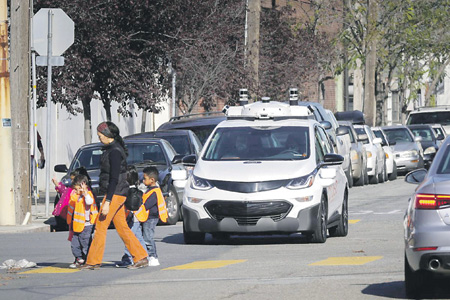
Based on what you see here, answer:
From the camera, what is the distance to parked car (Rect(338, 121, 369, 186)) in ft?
105

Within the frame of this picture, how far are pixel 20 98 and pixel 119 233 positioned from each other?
7.72m

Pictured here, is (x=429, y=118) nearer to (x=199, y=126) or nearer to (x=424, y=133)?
(x=424, y=133)

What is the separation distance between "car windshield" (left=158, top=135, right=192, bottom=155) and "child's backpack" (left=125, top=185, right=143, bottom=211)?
10.1 m

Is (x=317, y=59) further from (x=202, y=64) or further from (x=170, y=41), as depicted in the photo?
(x=170, y=41)

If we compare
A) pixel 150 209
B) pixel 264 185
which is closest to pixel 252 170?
pixel 264 185

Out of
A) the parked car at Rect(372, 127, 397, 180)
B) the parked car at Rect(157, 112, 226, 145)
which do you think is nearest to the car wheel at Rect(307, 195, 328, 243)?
the parked car at Rect(157, 112, 226, 145)

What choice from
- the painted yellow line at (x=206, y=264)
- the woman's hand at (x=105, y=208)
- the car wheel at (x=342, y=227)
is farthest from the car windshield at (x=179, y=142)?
the woman's hand at (x=105, y=208)

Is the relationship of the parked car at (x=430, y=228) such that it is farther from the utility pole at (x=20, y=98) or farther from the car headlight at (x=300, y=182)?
the utility pole at (x=20, y=98)

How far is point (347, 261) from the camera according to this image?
1349cm

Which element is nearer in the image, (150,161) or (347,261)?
(347,261)

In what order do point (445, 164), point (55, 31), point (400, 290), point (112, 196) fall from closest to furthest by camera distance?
point (445, 164)
point (400, 290)
point (112, 196)
point (55, 31)

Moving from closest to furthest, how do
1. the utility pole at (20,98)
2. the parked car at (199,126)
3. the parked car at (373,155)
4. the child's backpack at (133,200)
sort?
1. the child's backpack at (133,200)
2. the utility pole at (20,98)
3. the parked car at (199,126)
4. the parked car at (373,155)

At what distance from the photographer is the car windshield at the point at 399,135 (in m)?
38.9

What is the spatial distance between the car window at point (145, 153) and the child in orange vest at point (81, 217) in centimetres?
735
